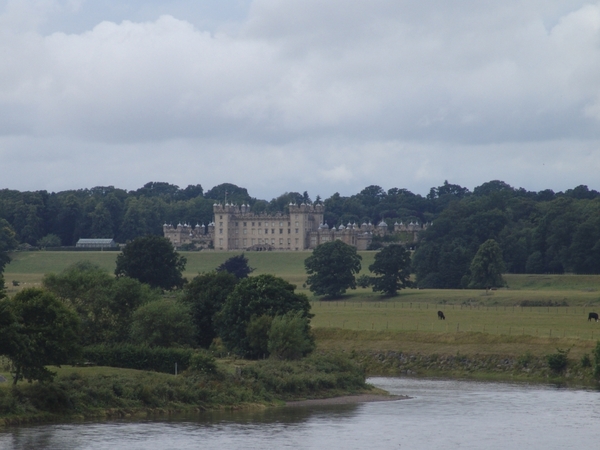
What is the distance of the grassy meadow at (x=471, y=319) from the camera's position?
68.4 meters

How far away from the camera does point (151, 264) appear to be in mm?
107062

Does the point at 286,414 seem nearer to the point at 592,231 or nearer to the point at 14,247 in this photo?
the point at 592,231

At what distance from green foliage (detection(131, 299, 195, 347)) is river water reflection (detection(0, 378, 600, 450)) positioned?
15.7 m

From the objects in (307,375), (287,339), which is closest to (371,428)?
(307,375)

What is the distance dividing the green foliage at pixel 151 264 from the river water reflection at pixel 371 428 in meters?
56.3

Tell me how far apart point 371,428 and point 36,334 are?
1373cm

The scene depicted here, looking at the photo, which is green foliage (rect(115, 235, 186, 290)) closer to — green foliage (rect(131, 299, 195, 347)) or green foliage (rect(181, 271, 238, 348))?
green foliage (rect(181, 271, 238, 348))

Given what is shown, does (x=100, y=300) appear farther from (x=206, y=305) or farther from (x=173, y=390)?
(x=173, y=390)

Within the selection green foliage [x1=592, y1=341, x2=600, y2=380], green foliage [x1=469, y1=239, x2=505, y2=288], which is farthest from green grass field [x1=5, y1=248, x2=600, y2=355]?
green foliage [x1=592, y1=341, x2=600, y2=380]

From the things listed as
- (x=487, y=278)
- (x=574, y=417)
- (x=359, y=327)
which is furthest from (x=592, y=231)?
(x=574, y=417)

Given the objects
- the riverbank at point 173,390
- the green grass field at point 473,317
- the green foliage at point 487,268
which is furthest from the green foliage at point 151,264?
the riverbank at point 173,390

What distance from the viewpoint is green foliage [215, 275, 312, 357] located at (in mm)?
65312

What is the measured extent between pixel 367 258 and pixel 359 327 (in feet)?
341

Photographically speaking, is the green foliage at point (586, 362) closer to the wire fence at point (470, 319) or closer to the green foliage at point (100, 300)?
the wire fence at point (470, 319)
